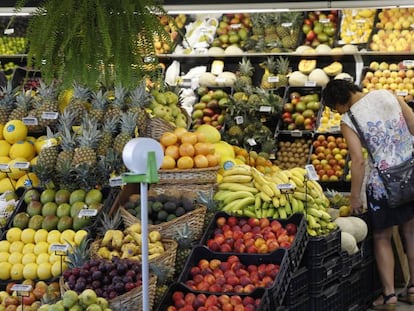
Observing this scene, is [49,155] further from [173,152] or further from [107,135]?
[173,152]

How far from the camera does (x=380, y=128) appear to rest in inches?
225

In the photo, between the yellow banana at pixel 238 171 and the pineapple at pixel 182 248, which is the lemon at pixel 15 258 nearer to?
the pineapple at pixel 182 248

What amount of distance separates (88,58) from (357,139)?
3.20 meters

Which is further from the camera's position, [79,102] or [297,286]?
[79,102]

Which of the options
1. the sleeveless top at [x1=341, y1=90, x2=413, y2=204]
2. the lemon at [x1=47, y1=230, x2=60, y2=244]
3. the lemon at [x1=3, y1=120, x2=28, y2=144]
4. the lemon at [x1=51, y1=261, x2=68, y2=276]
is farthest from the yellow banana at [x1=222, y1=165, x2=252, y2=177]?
the lemon at [x1=3, y1=120, x2=28, y2=144]

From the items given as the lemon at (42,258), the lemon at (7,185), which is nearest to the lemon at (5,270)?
the lemon at (42,258)

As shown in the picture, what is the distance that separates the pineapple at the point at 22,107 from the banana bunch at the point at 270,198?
1.56 metres

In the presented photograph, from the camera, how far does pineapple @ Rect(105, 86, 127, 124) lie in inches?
222

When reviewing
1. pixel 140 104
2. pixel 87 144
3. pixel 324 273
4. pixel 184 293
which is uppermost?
pixel 140 104

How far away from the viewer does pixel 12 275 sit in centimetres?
477

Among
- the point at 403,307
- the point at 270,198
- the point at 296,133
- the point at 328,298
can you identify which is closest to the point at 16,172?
the point at 270,198

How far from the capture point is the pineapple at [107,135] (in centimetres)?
542

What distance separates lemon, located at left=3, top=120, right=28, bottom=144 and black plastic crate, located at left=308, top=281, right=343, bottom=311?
7.56 ft

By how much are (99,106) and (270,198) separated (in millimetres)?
1366
